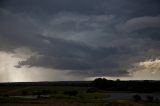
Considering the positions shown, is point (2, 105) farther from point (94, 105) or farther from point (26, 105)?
point (94, 105)

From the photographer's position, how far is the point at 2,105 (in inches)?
2665

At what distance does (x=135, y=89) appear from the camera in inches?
5354

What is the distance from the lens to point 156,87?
13600 centimetres

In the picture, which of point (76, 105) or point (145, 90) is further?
point (145, 90)

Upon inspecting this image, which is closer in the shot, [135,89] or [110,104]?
[110,104]

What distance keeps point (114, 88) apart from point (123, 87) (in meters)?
3.98

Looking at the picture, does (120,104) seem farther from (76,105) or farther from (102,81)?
(102,81)

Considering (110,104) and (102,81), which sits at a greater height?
(102,81)

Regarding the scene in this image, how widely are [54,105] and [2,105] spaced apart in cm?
1055

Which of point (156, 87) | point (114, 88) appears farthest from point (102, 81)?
point (156, 87)

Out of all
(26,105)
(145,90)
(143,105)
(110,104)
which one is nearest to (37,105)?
(26,105)

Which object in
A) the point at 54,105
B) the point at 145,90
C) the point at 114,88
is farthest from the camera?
the point at 114,88

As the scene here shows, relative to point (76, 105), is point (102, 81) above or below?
above

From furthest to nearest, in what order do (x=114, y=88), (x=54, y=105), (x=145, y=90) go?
1. (x=114, y=88)
2. (x=145, y=90)
3. (x=54, y=105)
